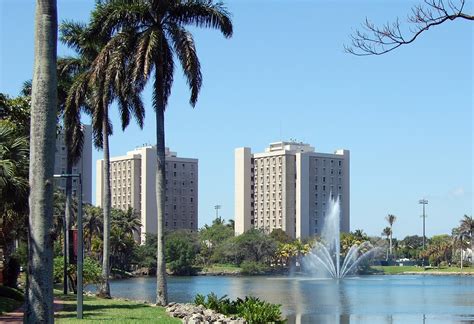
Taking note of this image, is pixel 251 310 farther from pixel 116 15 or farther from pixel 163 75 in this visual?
pixel 116 15

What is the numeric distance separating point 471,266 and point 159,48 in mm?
134277

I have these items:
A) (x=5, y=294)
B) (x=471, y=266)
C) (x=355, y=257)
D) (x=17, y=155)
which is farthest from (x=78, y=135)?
(x=471, y=266)

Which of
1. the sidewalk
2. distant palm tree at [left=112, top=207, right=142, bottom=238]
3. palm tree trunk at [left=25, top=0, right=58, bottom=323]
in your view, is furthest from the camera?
distant palm tree at [left=112, top=207, right=142, bottom=238]

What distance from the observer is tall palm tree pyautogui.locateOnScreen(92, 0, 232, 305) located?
3178 centimetres

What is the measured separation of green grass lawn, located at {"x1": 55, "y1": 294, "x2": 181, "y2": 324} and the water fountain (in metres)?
82.4

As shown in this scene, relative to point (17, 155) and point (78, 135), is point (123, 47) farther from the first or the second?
point (78, 135)

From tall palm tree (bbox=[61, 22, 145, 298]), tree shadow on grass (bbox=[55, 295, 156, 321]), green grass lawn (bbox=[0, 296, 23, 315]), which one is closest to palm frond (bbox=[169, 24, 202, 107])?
tall palm tree (bbox=[61, 22, 145, 298])

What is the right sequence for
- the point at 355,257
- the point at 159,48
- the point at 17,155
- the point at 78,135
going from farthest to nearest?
the point at 355,257 < the point at 78,135 < the point at 159,48 < the point at 17,155

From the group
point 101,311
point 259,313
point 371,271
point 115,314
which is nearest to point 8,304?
point 101,311

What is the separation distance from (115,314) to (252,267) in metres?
118

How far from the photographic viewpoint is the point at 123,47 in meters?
31.9

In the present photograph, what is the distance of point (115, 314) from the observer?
26891 mm

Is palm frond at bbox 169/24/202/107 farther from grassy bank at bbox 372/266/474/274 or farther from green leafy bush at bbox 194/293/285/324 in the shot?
grassy bank at bbox 372/266/474/274

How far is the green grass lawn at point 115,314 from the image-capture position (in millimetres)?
24219
